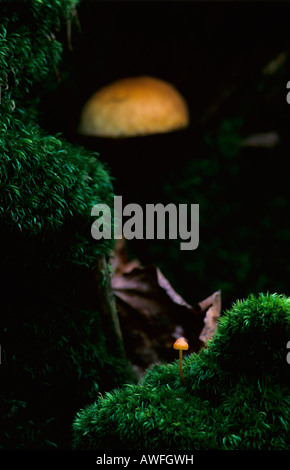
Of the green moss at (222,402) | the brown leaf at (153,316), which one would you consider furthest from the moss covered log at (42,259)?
the green moss at (222,402)

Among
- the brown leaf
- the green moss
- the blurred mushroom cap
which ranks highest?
the blurred mushroom cap

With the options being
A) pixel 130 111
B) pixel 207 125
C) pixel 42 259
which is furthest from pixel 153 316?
pixel 207 125

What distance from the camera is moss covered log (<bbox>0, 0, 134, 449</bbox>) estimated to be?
5.45ft

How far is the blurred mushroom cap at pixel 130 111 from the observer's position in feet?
9.02

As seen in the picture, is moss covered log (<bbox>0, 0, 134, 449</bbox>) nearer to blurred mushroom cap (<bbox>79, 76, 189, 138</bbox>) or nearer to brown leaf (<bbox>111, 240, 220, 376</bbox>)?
brown leaf (<bbox>111, 240, 220, 376</bbox>)

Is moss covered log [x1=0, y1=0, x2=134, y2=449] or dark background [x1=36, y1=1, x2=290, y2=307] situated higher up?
dark background [x1=36, y1=1, x2=290, y2=307]

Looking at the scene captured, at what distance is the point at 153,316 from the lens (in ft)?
7.64

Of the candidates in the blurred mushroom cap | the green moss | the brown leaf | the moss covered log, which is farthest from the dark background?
the green moss

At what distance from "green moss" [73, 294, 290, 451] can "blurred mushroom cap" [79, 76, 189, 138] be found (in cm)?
158

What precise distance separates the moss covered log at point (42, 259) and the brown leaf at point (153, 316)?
27cm

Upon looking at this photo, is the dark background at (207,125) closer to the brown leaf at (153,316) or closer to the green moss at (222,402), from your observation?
the brown leaf at (153,316)

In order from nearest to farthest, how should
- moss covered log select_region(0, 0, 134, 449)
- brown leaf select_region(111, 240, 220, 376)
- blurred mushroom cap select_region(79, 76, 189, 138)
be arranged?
moss covered log select_region(0, 0, 134, 449) → brown leaf select_region(111, 240, 220, 376) → blurred mushroom cap select_region(79, 76, 189, 138)
